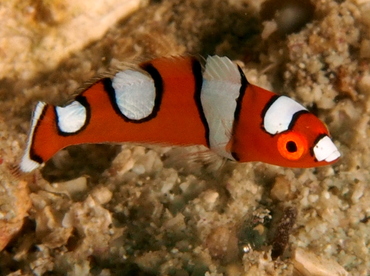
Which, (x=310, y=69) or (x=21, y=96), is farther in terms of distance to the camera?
(x=21, y=96)

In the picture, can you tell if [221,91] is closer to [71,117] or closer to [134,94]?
[134,94]

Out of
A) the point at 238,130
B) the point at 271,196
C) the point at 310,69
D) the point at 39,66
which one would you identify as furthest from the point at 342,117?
the point at 39,66

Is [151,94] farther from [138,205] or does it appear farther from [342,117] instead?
[342,117]

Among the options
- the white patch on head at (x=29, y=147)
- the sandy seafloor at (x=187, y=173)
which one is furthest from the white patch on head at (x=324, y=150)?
the white patch on head at (x=29, y=147)

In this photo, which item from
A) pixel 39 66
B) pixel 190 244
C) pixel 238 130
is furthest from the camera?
pixel 39 66

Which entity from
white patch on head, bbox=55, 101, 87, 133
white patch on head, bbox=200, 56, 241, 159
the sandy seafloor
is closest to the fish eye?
white patch on head, bbox=200, 56, 241, 159

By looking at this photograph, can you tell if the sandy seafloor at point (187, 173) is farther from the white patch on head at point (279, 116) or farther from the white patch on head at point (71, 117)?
the white patch on head at point (279, 116)

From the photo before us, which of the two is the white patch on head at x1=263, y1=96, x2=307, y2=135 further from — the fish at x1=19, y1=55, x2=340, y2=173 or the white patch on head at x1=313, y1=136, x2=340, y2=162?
the white patch on head at x1=313, y1=136, x2=340, y2=162
